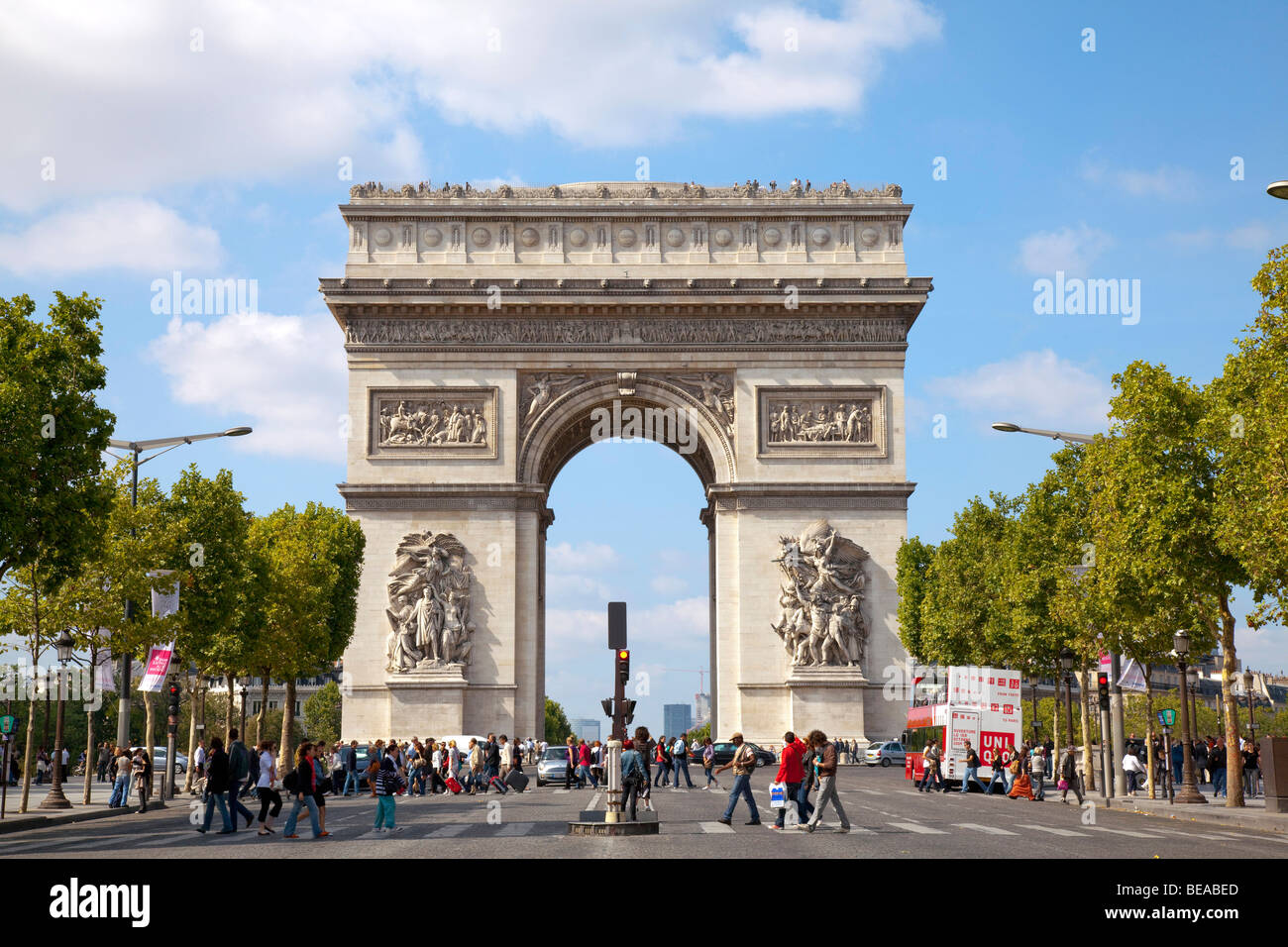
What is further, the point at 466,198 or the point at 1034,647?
the point at 466,198

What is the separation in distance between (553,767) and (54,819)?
1868 centimetres

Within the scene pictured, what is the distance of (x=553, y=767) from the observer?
48.2 m

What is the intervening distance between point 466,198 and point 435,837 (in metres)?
36.8

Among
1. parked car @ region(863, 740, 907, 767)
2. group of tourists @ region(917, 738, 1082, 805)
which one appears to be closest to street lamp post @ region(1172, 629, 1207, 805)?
group of tourists @ region(917, 738, 1082, 805)

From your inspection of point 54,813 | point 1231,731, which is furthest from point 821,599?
point 54,813

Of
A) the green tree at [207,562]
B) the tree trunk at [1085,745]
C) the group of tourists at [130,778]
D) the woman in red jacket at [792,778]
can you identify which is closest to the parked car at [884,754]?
the tree trunk at [1085,745]

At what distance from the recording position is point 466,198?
5625 centimetres

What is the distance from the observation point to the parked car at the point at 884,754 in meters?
54.9

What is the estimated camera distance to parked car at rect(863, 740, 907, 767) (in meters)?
54.9

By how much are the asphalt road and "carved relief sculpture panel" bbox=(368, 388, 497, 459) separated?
20.6 metres

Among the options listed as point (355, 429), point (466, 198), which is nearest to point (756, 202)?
point (466, 198)

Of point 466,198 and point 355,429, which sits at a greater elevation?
point 466,198
